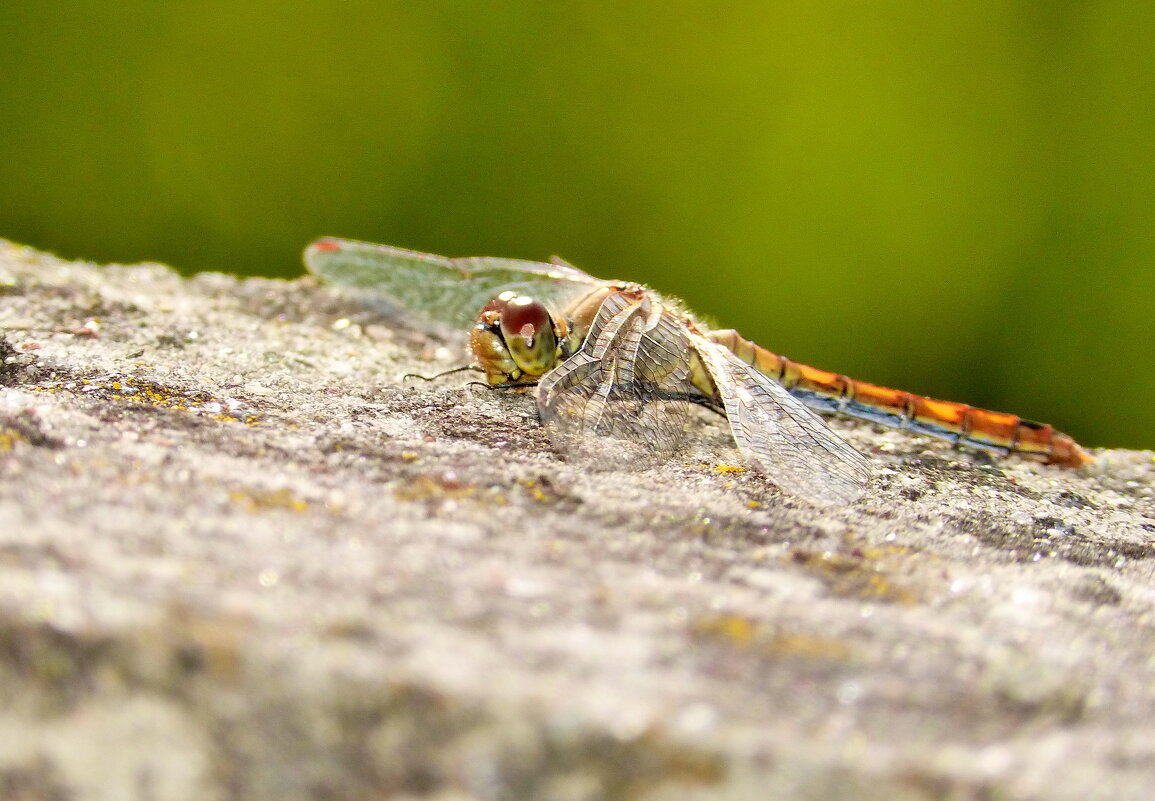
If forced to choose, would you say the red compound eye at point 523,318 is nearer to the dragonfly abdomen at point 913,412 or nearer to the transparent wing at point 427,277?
the transparent wing at point 427,277

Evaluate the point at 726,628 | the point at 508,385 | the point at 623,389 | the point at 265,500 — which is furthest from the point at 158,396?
the point at 726,628

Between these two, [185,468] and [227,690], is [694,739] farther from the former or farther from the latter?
[185,468]

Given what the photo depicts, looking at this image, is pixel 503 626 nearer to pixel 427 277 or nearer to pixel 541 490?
pixel 541 490

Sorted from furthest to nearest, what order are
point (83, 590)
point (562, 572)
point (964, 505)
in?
point (964, 505) → point (562, 572) → point (83, 590)

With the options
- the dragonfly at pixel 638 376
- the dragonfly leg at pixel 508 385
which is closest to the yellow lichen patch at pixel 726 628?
the dragonfly at pixel 638 376

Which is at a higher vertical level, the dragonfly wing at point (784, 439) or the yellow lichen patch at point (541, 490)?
the dragonfly wing at point (784, 439)

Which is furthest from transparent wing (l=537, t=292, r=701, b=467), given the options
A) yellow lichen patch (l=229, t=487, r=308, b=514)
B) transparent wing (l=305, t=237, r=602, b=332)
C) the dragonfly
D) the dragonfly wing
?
yellow lichen patch (l=229, t=487, r=308, b=514)

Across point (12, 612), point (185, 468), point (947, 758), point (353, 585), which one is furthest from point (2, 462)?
point (947, 758)
